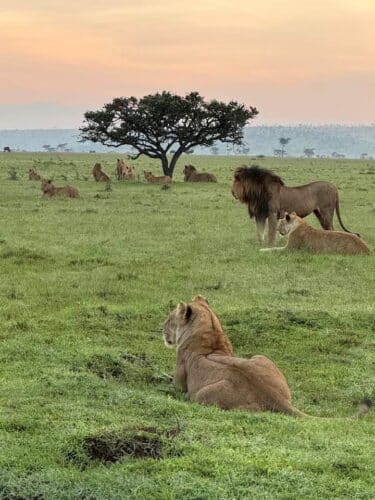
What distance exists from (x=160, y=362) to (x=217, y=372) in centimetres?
186

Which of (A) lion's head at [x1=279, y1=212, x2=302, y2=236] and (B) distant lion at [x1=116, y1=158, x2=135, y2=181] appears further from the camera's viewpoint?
(B) distant lion at [x1=116, y1=158, x2=135, y2=181]

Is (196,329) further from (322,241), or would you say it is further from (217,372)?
(322,241)

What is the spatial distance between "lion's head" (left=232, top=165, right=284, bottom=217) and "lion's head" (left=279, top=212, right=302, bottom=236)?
1.50 meters

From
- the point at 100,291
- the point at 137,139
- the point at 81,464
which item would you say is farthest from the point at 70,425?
the point at 137,139

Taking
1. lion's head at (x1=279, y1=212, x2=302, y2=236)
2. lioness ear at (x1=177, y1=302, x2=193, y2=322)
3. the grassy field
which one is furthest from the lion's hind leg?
lion's head at (x1=279, y1=212, x2=302, y2=236)

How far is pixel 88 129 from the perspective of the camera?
4044cm

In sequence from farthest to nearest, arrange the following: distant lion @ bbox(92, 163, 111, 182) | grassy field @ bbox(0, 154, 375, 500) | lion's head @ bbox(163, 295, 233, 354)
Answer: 1. distant lion @ bbox(92, 163, 111, 182)
2. lion's head @ bbox(163, 295, 233, 354)
3. grassy field @ bbox(0, 154, 375, 500)

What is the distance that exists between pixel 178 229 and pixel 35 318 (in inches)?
395

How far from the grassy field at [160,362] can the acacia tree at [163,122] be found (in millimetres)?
19944

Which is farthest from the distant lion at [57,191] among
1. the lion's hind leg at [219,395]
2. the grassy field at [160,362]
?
the lion's hind leg at [219,395]

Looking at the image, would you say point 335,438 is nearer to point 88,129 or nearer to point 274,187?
point 274,187

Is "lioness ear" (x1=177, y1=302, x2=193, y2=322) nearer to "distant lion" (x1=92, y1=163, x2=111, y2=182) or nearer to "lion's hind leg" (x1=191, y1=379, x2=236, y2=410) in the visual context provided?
"lion's hind leg" (x1=191, y1=379, x2=236, y2=410)

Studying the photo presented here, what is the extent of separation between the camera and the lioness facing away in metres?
15.6

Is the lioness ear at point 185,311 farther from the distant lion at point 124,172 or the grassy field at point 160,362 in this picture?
the distant lion at point 124,172
